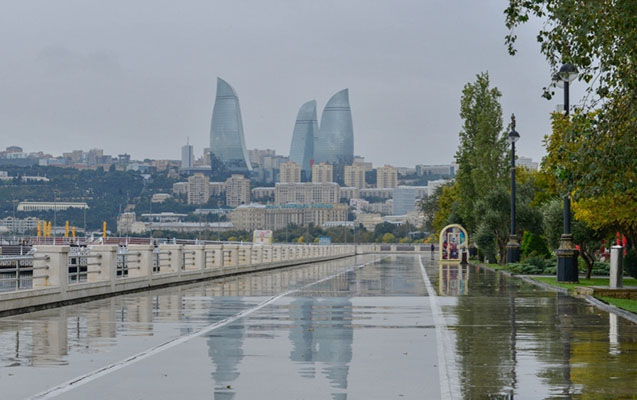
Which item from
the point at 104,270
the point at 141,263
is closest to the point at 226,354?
the point at 104,270

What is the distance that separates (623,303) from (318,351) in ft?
44.2

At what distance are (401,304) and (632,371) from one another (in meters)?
13.3

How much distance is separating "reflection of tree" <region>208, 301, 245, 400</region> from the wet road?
0.02 metres

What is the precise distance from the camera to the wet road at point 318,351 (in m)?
12.2

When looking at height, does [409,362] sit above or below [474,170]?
below

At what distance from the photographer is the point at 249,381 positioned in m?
12.8

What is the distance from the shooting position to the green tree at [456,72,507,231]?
251 feet

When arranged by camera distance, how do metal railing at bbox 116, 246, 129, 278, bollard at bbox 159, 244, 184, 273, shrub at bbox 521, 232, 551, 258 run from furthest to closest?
1. shrub at bbox 521, 232, 551, 258
2. bollard at bbox 159, 244, 184, 273
3. metal railing at bbox 116, 246, 129, 278

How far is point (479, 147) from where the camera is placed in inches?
3009

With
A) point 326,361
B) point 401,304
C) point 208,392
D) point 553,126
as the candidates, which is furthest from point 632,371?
point 553,126

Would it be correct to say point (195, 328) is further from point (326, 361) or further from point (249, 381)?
point (249, 381)

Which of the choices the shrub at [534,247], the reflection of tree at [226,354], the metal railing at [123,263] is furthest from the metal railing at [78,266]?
the shrub at [534,247]

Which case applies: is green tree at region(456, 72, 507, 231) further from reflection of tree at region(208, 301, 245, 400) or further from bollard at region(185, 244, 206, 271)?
reflection of tree at region(208, 301, 245, 400)

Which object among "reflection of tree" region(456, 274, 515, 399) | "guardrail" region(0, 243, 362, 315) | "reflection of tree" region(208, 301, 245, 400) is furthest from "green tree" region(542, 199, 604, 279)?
"reflection of tree" region(208, 301, 245, 400)
